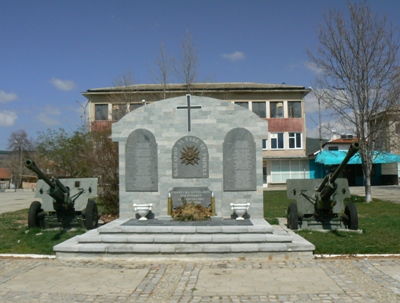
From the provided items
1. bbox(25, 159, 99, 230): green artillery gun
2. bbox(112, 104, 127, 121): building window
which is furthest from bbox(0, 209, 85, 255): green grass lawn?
bbox(112, 104, 127, 121): building window

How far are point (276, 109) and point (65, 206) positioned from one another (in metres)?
31.2

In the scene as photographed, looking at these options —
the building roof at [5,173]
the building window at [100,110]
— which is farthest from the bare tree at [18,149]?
the building window at [100,110]

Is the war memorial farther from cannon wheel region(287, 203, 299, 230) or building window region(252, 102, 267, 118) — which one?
building window region(252, 102, 267, 118)

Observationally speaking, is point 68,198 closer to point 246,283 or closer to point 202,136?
point 202,136

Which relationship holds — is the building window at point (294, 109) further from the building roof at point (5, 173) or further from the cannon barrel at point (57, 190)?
the building roof at point (5, 173)

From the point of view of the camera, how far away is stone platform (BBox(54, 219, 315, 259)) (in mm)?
9758

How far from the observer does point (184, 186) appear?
1398cm

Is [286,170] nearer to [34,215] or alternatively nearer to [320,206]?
[320,206]

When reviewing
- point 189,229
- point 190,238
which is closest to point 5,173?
point 189,229

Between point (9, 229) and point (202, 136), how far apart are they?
6.87m

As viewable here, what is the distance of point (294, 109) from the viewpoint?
4172cm

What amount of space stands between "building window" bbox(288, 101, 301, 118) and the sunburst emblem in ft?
95.9

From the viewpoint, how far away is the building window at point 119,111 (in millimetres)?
25188

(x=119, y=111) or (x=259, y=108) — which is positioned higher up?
(x=259, y=108)
